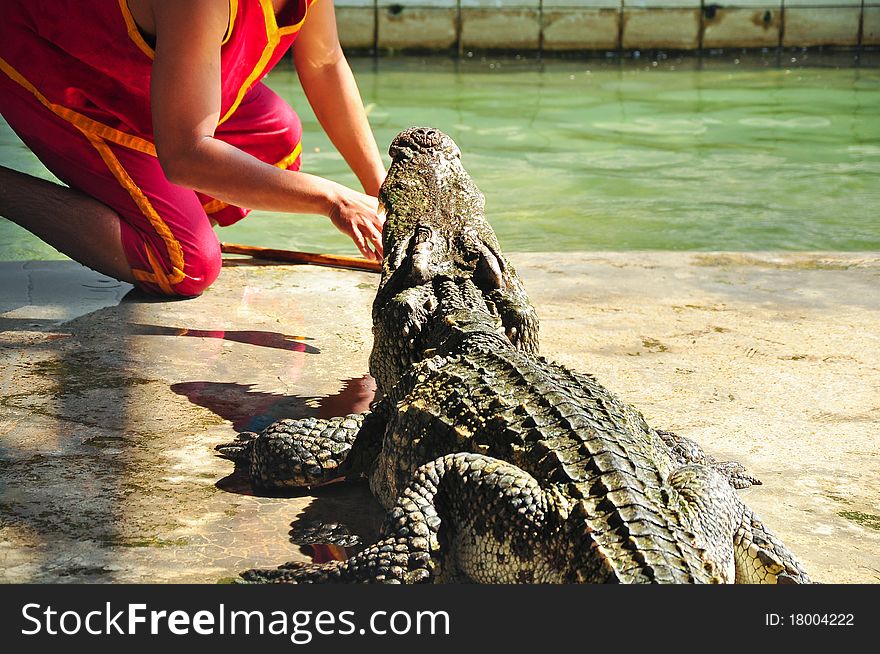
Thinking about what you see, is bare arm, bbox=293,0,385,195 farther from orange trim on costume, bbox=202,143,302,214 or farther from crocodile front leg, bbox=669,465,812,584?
crocodile front leg, bbox=669,465,812,584

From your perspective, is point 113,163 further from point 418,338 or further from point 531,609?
point 531,609

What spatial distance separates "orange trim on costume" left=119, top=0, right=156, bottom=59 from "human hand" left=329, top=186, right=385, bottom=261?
0.83 m

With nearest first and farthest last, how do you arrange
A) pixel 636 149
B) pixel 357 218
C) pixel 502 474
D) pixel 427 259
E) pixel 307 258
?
1. pixel 502 474
2. pixel 427 259
3. pixel 357 218
4. pixel 307 258
5. pixel 636 149

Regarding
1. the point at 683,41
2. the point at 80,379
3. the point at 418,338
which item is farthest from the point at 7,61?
the point at 683,41

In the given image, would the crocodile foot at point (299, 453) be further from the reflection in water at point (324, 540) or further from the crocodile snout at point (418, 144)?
the crocodile snout at point (418, 144)

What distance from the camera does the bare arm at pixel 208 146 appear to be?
2.83 metres

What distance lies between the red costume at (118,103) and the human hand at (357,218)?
70 cm

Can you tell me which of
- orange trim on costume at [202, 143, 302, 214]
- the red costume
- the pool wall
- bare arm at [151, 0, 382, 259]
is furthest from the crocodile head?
the pool wall

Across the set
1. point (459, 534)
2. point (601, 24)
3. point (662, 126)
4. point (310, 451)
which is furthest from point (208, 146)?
point (601, 24)

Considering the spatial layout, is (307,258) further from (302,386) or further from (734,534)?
(734,534)

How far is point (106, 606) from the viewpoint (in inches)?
67.2

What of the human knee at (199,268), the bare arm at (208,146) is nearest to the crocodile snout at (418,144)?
the bare arm at (208,146)

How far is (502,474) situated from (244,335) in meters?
1.67

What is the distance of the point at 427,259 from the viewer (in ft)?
8.70
